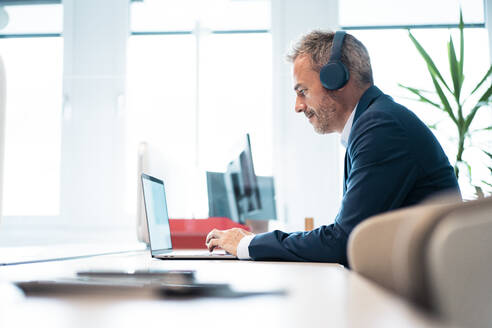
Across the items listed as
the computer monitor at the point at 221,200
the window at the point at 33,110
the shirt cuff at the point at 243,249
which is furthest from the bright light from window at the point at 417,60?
the shirt cuff at the point at 243,249

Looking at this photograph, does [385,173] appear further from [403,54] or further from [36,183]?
[36,183]

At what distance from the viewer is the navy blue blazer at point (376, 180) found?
4.26 feet

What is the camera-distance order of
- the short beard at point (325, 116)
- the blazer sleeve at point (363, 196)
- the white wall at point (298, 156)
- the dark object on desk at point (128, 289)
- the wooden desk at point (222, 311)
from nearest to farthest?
the wooden desk at point (222, 311), the dark object on desk at point (128, 289), the blazer sleeve at point (363, 196), the short beard at point (325, 116), the white wall at point (298, 156)

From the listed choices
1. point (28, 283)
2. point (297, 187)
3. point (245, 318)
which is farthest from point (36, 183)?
point (245, 318)

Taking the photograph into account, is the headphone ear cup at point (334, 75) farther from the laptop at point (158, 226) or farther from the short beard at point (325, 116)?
the laptop at point (158, 226)

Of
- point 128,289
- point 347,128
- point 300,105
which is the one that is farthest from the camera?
point 300,105

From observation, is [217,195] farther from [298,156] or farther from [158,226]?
[298,156]

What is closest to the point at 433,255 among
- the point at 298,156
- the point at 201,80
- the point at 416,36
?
the point at 298,156

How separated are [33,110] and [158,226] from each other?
2.76 metres

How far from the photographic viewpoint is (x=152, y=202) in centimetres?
166

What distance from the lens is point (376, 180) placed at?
52.0 inches

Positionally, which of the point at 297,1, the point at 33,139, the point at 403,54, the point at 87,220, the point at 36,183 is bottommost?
the point at 87,220

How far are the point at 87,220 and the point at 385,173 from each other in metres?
3.04

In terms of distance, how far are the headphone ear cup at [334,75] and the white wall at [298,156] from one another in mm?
2172
